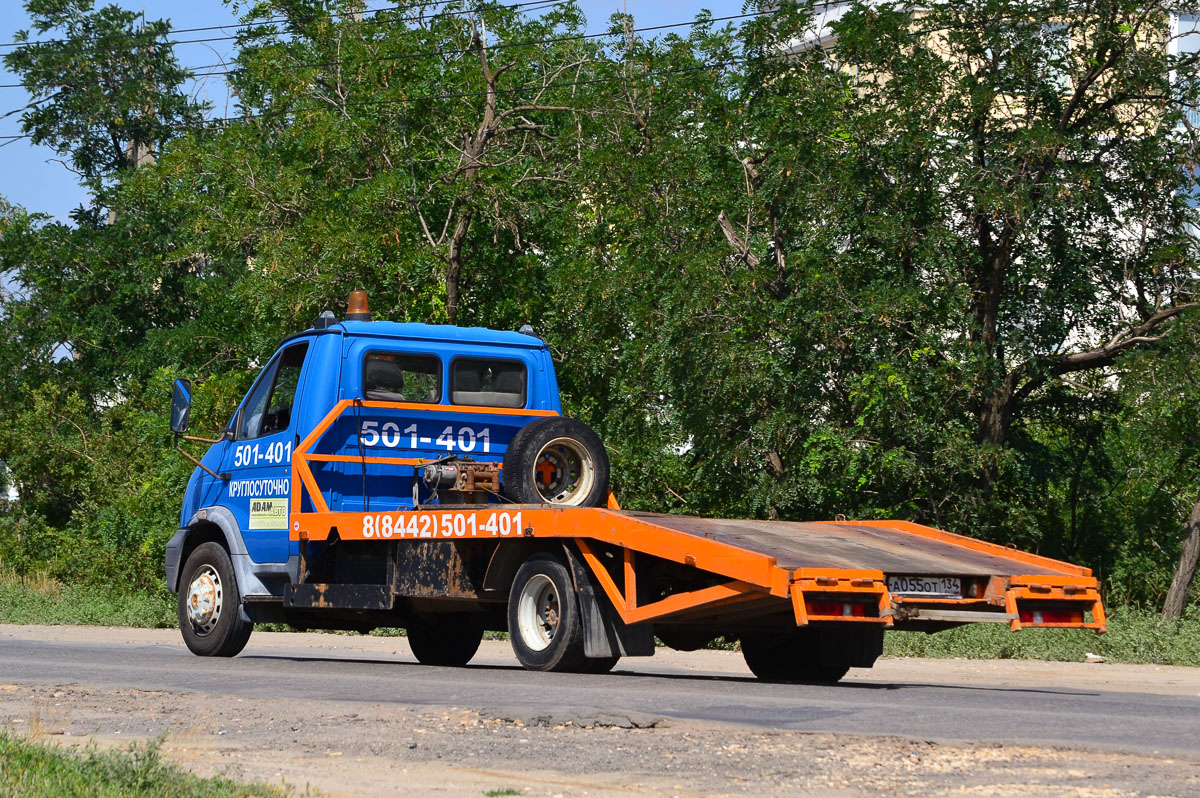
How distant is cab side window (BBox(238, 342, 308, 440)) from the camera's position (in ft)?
45.6

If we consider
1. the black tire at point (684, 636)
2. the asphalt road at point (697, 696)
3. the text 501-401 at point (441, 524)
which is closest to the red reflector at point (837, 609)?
the asphalt road at point (697, 696)

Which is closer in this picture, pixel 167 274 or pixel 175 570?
pixel 175 570

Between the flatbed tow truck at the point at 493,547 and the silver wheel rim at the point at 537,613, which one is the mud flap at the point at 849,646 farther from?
the silver wheel rim at the point at 537,613

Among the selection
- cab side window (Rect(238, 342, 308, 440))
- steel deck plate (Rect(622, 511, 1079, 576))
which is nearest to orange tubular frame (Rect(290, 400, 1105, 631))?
steel deck plate (Rect(622, 511, 1079, 576))

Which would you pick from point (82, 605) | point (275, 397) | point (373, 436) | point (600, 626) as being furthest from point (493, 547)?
point (82, 605)

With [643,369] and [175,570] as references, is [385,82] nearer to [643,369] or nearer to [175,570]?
[643,369]

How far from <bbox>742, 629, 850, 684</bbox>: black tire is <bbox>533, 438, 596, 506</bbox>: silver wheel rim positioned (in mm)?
1770

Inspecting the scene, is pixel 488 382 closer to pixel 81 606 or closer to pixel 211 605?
pixel 211 605

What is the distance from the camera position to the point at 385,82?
2714cm

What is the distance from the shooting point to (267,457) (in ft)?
45.6

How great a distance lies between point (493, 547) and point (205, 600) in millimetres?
3372

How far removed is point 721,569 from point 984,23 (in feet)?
40.1

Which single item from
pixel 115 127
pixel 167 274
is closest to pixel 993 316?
pixel 167 274

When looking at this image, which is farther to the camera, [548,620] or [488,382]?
[488,382]
